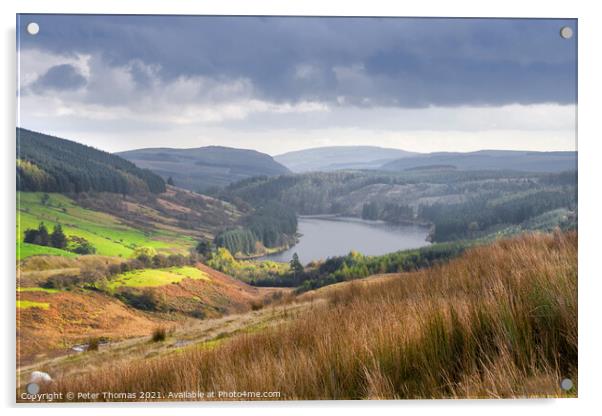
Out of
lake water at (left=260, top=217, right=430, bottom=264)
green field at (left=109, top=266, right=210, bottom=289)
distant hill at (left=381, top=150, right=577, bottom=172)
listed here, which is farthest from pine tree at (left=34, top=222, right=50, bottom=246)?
distant hill at (left=381, top=150, right=577, bottom=172)

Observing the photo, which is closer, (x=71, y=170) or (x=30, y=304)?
(x=30, y=304)

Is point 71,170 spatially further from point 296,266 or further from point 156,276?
point 296,266

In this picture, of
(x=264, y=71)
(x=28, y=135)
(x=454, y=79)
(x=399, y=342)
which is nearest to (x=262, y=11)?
(x=264, y=71)

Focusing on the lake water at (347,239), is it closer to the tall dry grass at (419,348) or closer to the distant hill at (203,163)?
the tall dry grass at (419,348)

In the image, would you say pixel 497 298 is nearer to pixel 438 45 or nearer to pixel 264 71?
pixel 438 45

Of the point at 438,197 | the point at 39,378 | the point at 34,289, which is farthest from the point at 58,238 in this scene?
the point at 438,197

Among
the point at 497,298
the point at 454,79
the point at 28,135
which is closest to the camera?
the point at 497,298
